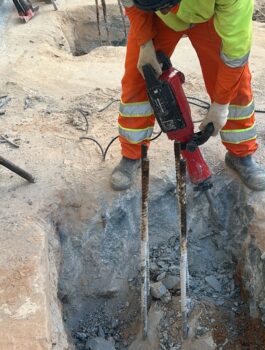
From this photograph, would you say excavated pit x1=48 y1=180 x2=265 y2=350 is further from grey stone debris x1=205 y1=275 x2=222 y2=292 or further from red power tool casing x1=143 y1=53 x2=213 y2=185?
red power tool casing x1=143 y1=53 x2=213 y2=185

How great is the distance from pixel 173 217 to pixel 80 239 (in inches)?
32.0

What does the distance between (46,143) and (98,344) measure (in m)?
1.83

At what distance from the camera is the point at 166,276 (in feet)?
11.6

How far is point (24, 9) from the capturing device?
6914 millimetres

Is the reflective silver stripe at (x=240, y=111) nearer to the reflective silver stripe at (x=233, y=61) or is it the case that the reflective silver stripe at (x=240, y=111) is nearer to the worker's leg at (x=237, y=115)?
the worker's leg at (x=237, y=115)

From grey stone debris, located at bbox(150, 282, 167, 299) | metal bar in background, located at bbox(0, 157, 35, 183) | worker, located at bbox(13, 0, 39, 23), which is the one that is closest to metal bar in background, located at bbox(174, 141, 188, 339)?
grey stone debris, located at bbox(150, 282, 167, 299)

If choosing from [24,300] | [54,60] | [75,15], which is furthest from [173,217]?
[75,15]

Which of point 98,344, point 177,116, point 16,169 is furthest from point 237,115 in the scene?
point 98,344

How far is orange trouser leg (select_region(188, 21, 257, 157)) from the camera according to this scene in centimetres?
302

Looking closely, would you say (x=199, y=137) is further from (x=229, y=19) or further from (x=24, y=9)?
(x=24, y=9)

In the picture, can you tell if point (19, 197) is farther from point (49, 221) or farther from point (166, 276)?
point (166, 276)

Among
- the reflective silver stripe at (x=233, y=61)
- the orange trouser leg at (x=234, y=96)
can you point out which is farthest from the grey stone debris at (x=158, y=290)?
the reflective silver stripe at (x=233, y=61)

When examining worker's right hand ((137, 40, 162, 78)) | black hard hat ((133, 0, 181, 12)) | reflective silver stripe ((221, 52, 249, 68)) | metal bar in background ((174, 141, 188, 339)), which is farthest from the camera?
worker's right hand ((137, 40, 162, 78))

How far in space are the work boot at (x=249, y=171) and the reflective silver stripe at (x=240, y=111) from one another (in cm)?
42
